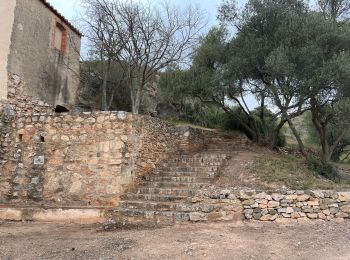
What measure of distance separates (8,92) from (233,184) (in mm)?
7555

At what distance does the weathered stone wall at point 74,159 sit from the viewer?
30.8 ft

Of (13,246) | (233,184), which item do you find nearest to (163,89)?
(233,184)

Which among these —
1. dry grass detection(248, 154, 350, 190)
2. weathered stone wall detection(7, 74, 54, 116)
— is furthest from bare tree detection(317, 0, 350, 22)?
weathered stone wall detection(7, 74, 54, 116)

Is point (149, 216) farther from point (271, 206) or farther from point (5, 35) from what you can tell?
point (5, 35)

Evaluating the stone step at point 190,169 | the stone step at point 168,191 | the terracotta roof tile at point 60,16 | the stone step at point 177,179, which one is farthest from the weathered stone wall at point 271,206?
the terracotta roof tile at point 60,16

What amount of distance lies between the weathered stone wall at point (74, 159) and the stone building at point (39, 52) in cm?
259

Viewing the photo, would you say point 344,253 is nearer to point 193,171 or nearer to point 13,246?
point 193,171

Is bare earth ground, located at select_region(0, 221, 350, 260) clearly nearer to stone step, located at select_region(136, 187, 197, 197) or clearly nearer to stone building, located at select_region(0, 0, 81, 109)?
stone step, located at select_region(136, 187, 197, 197)

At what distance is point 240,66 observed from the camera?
13.7 m

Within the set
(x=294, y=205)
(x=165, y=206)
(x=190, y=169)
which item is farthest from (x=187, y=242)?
(x=190, y=169)

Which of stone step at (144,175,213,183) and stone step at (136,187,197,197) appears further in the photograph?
stone step at (144,175,213,183)

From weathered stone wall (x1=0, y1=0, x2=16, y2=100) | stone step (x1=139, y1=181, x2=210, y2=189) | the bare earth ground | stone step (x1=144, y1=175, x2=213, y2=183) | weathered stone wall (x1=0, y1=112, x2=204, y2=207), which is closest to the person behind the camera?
the bare earth ground

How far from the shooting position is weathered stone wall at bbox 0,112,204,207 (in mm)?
9383

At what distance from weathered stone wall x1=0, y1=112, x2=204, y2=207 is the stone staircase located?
1.46 feet
